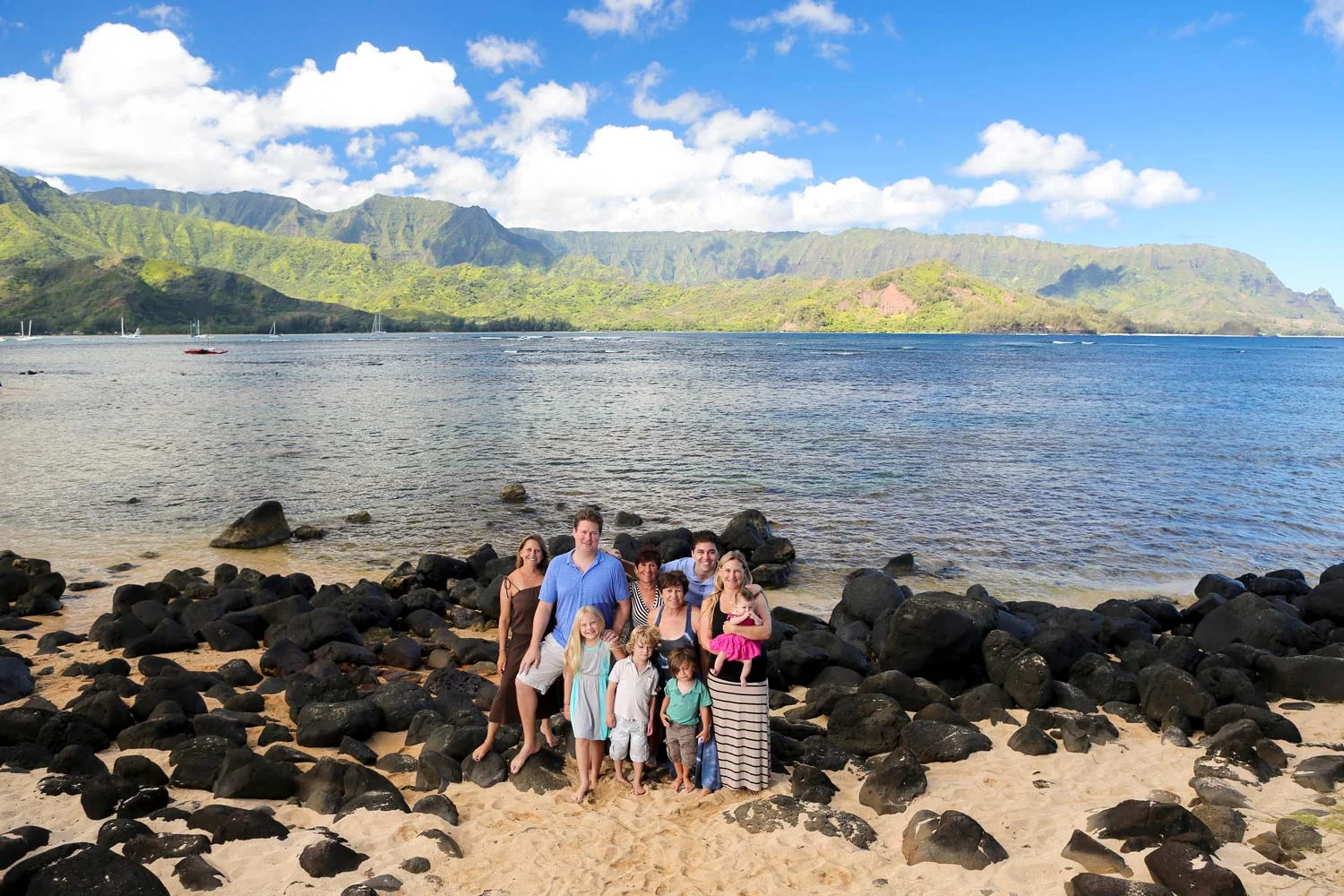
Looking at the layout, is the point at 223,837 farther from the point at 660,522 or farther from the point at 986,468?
the point at 986,468

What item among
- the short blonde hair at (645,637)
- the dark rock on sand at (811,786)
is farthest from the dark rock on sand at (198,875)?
the dark rock on sand at (811,786)

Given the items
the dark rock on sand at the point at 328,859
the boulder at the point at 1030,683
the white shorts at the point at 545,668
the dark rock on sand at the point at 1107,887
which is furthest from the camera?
the boulder at the point at 1030,683

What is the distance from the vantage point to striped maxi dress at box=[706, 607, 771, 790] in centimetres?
735

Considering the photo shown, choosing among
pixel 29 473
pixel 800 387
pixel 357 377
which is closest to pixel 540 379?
pixel 357 377

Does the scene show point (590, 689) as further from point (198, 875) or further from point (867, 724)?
point (867, 724)

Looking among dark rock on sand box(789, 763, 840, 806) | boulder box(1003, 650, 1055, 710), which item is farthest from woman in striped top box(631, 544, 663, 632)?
boulder box(1003, 650, 1055, 710)

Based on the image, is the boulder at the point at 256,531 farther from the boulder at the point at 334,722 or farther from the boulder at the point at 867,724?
the boulder at the point at 867,724

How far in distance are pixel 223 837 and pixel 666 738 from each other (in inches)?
148

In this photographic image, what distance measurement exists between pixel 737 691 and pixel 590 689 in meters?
1.35

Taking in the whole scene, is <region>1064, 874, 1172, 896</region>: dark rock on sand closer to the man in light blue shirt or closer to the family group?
the family group

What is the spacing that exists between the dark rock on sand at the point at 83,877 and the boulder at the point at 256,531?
14642 mm

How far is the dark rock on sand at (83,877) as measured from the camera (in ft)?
18.7

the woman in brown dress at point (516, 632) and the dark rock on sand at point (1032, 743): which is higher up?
the woman in brown dress at point (516, 632)

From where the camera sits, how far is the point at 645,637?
24.3ft
